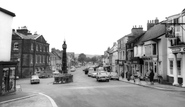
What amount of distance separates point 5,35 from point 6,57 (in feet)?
6.90

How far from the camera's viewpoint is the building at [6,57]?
15286 millimetres

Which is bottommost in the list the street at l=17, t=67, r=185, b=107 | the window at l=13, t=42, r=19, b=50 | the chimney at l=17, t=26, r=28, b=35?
the street at l=17, t=67, r=185, b=107

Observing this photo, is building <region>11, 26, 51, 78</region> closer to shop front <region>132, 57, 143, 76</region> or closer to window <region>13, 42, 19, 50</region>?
window <region>13, 42, 19, 50</region>

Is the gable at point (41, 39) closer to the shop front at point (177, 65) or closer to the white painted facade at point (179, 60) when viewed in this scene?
the white painted facade at point (179, 60)

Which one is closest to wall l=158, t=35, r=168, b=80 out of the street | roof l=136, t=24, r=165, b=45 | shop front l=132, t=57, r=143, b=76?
roof l=136, t=24, r=165, b=45

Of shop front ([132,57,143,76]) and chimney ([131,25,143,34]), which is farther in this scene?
chimney ([131,25,143,34])

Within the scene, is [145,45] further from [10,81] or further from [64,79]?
[10,81]

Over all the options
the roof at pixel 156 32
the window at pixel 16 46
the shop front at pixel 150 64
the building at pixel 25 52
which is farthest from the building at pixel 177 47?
the window at pixel 16 46

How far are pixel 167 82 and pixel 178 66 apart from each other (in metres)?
2.66

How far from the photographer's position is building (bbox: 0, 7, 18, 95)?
15.3 meters

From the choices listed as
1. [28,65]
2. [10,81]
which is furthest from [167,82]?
[28,65]

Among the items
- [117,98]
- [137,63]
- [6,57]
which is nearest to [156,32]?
[137,63]

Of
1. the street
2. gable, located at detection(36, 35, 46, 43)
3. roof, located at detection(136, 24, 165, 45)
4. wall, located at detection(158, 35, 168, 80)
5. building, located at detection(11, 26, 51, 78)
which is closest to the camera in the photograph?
the street

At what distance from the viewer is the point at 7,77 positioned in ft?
52.1
